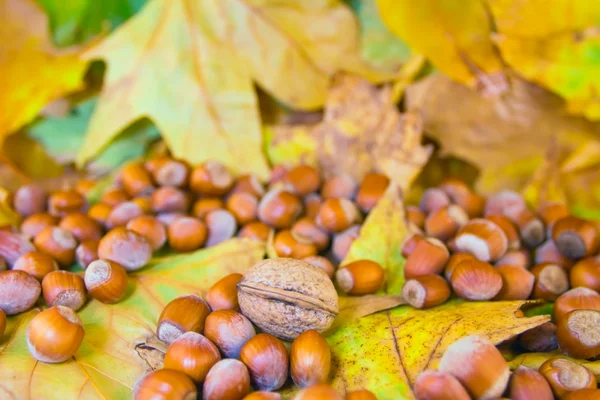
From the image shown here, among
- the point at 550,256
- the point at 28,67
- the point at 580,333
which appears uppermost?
the point at 28,67

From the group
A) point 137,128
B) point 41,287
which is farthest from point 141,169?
point 41,287

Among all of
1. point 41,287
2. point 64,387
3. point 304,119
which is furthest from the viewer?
point 304,119

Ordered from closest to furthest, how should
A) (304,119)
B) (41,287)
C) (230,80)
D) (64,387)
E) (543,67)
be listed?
(64,387) → (41,287) → (543,67) → (230,80) → (304,119)

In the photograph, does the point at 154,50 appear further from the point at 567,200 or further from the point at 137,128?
the point at 567,200

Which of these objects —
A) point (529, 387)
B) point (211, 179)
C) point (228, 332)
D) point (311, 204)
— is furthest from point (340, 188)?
point (529, 387)

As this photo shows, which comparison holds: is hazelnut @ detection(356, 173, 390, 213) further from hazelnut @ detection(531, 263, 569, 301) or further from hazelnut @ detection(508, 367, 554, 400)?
hazelnut @ detection(508, 367, 554, 400)

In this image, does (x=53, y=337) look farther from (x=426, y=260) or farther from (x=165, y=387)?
(x=426, y=260)
